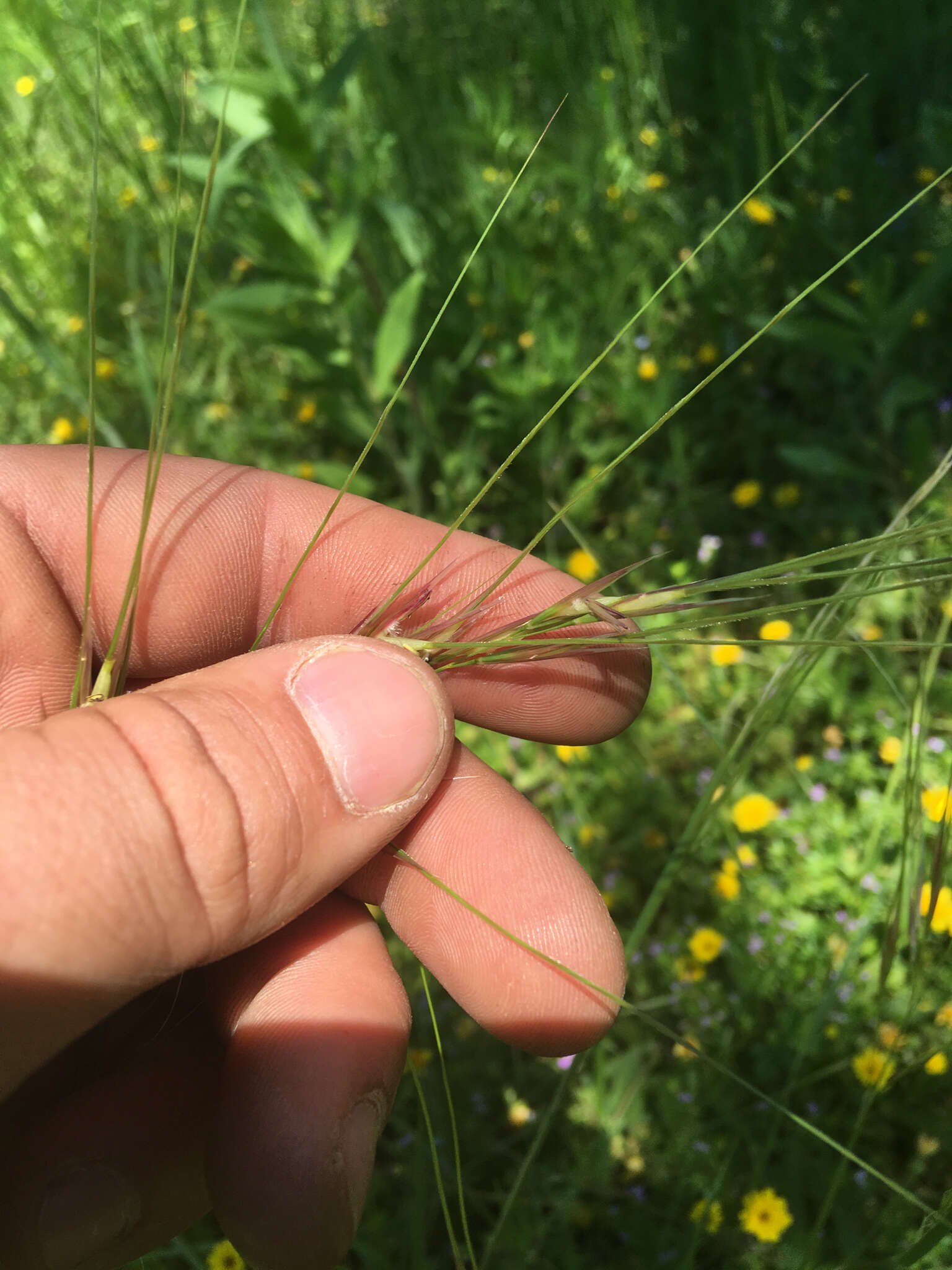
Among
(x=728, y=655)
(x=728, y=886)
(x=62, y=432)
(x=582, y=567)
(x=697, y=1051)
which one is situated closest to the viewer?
(x=697, y=1051)

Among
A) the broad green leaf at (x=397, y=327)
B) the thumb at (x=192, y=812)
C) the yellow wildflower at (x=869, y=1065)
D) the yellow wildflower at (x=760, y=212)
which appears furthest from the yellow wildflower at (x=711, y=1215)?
the yellow wildflower at (x=760, y=212)

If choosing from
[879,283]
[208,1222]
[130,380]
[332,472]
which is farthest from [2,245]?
[208,1222]

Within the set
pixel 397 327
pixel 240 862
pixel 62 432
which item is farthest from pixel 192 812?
pixel 62 432

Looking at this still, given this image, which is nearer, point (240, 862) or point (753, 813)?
point (240, 862)

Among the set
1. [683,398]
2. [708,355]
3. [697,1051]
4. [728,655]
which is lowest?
[728,655]

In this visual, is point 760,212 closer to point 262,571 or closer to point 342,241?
point 342,241

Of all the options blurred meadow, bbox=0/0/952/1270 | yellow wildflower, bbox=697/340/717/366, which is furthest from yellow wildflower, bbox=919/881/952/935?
yellow wildflower, bbox=697/340/717/366

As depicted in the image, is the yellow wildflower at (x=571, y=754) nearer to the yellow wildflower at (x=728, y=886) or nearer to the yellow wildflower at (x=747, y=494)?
the yellow wildflower at (x=728, y=886)
